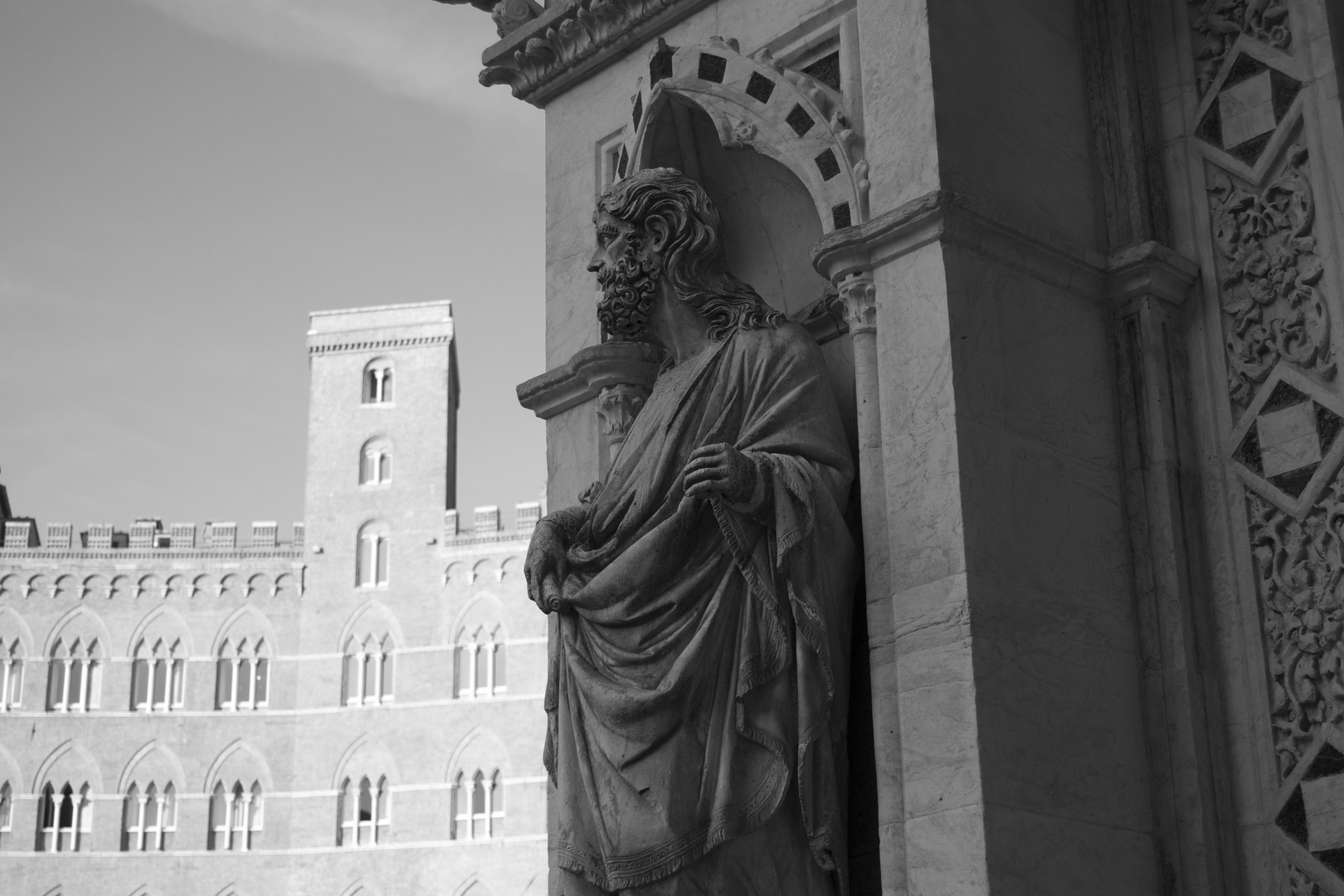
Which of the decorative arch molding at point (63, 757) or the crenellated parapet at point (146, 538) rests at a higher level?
the crenellated parapet at point (146, 538)

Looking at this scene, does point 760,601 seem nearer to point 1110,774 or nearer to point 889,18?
point 1110,774

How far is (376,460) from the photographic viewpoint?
52469 mm

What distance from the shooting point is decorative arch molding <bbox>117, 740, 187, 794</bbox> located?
4881 cm

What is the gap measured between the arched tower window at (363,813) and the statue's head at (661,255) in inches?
1772

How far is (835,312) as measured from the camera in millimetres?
6000

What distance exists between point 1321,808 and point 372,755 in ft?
153

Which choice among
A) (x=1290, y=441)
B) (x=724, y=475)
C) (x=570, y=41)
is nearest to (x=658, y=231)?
(x=724, y=475)

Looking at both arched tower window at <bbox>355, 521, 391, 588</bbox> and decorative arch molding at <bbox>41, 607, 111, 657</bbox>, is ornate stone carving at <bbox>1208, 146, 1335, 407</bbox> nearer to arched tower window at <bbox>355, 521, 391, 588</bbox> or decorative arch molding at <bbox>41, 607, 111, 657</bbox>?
arched tower window at <bbox>355, 521, 391, 588</bbox>

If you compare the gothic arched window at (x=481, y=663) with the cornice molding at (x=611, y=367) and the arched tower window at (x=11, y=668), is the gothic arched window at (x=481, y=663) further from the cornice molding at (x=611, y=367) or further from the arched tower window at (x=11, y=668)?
the cornice molding at (x=611, y=367)

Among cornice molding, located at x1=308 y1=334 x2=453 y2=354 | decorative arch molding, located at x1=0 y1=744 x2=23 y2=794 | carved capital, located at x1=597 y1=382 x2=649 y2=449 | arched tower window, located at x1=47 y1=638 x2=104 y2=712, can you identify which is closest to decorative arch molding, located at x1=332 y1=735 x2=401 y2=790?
arched tower window, located at x1=47 y1=638 x2=104 y2=712

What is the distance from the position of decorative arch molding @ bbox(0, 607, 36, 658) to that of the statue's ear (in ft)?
155

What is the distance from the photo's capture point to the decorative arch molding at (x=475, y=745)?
159 feet

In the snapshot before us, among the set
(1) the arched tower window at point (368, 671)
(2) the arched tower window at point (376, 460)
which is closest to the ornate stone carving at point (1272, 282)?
(1) the arched tower window at point (368, 671)

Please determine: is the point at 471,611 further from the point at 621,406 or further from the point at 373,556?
the point at 621,406
